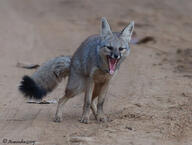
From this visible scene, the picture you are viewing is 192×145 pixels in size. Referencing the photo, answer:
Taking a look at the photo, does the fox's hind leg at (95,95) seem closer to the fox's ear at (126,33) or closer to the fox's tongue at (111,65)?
the fox's tongue at (111,65)

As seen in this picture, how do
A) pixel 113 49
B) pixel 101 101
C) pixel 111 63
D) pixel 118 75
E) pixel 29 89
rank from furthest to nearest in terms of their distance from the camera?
pixel 118 75 < pixel 101 101 < pixel 29 89 < pixel 111 63 < pixel 113 49

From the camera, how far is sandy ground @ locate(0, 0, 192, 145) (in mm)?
8219

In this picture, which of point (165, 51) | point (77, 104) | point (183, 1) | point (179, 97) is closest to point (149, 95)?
point (179, 97)

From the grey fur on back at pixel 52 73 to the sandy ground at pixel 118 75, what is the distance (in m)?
0.52

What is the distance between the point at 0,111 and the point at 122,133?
255cm

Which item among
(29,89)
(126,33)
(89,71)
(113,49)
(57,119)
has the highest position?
(126,33)

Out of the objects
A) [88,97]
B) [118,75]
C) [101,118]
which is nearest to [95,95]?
[88,97]

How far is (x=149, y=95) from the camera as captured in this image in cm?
1074

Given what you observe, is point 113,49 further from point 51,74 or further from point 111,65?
point 51,74

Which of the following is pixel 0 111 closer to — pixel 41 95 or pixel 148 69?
pixel 41 95

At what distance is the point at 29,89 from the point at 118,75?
3942 mm

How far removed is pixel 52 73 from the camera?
9609mm

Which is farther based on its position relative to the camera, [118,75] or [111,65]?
[118,75]

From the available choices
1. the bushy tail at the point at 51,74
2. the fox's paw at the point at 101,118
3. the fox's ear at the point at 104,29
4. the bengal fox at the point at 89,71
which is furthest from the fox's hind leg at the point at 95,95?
the fox's ear at the point at 104,29
